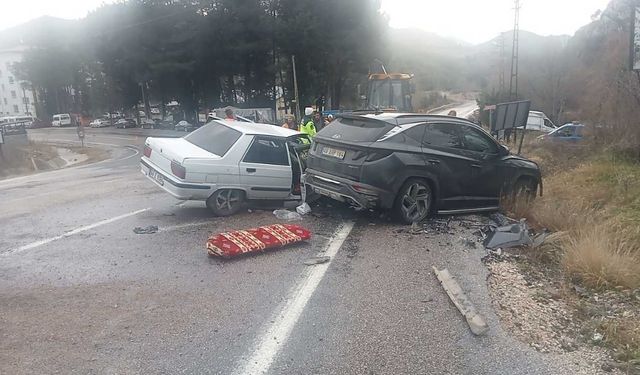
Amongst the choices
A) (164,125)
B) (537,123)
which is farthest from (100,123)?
(537,123)

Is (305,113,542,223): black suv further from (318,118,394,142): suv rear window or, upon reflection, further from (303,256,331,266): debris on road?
(303,256,331,266): debris on road

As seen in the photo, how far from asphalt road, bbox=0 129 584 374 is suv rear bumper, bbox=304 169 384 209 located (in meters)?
0.44

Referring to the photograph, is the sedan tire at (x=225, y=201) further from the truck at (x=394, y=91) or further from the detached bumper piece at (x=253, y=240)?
the truck at (x=394, y=91)

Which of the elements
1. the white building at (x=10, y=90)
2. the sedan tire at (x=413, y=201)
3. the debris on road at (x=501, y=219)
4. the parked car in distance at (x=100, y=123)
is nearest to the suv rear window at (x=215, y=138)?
the sedan tire at (x=413, y=201)

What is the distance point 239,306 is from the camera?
4520mm

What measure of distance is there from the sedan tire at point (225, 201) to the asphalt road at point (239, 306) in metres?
0.60

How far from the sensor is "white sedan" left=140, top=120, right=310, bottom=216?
7.73 meters

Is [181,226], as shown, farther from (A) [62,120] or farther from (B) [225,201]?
(A) [62,120]

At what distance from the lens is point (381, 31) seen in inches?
1667

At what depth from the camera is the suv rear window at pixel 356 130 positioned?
7.45 metres

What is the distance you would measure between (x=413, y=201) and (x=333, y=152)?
1436 mm

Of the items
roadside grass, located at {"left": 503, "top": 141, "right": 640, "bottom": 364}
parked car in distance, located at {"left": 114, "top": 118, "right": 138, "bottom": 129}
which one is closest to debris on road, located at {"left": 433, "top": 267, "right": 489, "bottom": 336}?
roadside grass, located at {"left": 503, "top": 141, "right": 640, "bottom": 364}

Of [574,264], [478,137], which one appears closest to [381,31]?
[478,137]

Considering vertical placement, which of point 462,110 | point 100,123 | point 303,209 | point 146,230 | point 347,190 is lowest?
point 462,110
